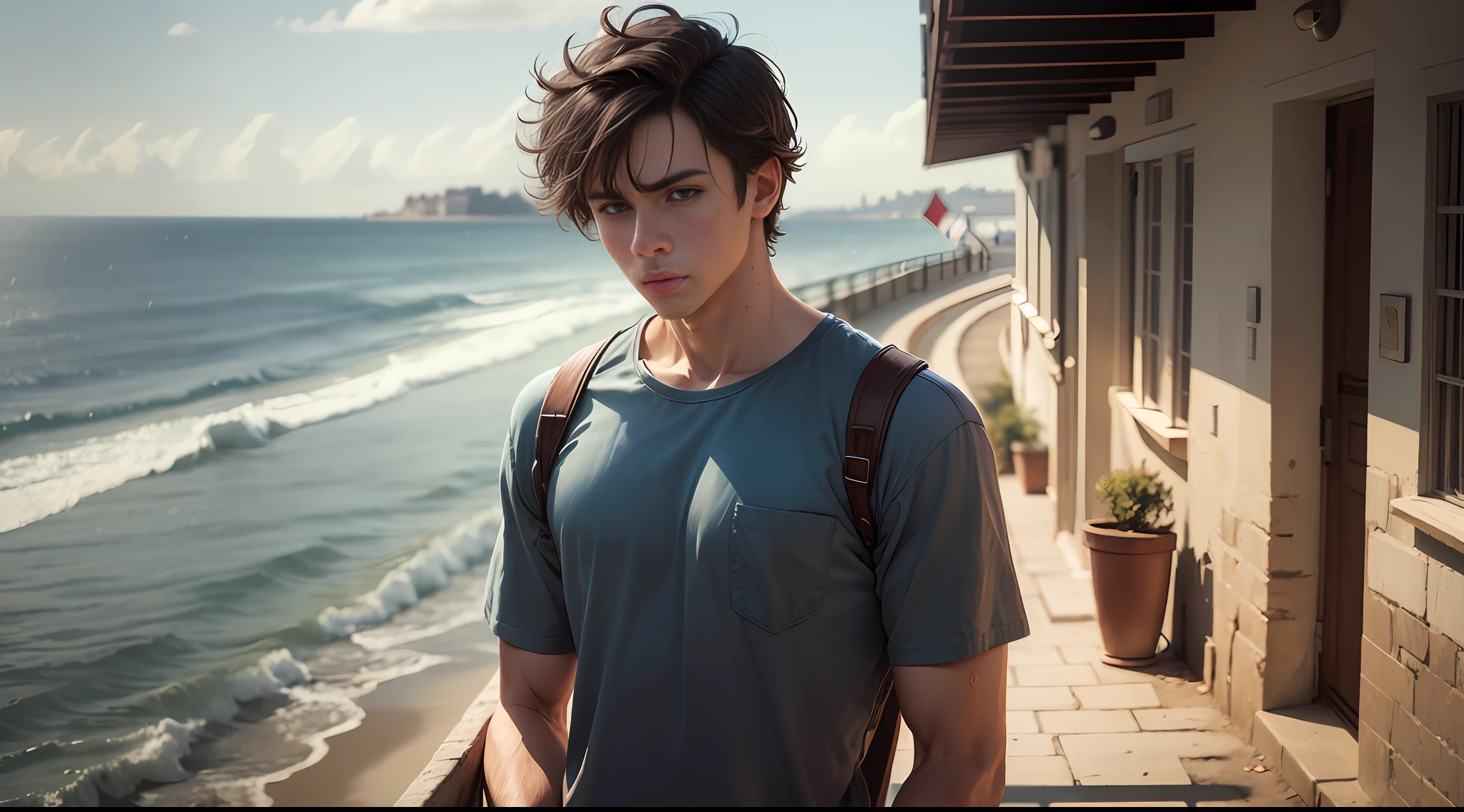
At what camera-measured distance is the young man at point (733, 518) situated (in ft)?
3.85

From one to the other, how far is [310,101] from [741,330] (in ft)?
207

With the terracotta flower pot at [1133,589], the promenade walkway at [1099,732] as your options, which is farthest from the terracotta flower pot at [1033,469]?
the terracotta flower pot at [1133,589]

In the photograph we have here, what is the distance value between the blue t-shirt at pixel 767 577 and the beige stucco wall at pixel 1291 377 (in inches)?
83.9

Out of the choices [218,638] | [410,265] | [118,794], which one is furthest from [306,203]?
[118,794]

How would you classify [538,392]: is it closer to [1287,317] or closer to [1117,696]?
[1287,317]

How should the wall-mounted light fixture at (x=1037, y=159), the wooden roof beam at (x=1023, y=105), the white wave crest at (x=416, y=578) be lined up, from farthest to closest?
the white wave crest at (x=416, y=578) → the wall-mounted light fixture at (x=1037, y=159) → the wooden roof beam at (x=1023, y=105)

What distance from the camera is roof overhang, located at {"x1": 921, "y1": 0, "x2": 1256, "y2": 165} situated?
4.08 meters

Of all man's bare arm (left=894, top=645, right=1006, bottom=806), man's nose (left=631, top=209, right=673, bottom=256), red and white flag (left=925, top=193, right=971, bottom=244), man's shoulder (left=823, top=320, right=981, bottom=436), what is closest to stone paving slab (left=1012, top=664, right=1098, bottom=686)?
red and white flag (left=925, top=193, right=971, bottom=244)

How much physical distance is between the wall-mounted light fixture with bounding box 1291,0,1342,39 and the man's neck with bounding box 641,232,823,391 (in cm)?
279

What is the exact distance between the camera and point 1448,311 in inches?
107

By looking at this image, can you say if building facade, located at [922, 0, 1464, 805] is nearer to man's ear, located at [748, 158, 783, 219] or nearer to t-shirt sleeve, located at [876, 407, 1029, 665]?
t-shirt sleeve, located at [876, 407, 1029, 665]

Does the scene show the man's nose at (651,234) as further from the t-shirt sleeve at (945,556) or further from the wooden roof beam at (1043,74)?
the wooden roof beam at (1043,74)

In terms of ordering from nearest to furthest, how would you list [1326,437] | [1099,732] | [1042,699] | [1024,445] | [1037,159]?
[1326,437] < [1099,732] < [1042,699] < [1037,159] < [1024,445]

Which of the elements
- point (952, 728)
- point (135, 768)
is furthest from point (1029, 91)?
point (135, 768)
